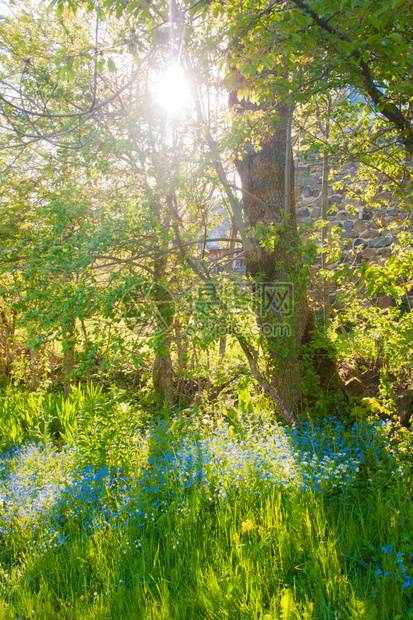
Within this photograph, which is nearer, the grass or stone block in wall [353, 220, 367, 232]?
the grass

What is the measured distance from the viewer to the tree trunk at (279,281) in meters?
3.76

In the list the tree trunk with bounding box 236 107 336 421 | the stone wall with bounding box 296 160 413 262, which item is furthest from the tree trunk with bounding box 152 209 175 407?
the stone wall with bounding box 296 160 413 262

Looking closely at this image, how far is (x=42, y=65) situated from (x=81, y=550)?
4.34 m

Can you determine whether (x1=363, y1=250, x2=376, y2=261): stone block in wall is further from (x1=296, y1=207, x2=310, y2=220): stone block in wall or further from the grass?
the grass

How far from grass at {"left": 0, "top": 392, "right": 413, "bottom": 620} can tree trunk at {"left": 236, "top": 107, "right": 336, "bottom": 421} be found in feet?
1.98

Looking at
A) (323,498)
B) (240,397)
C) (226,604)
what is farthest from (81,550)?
(240,397)

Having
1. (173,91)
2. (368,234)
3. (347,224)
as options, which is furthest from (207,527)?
(347,224)

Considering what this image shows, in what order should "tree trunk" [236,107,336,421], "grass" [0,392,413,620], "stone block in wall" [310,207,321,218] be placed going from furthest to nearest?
"stone block in wall" [310,207,321,218]
"tree trunk" [236,107,336,421]
"grass" [0,392,413,620]

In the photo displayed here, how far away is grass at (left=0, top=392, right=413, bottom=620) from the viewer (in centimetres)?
188

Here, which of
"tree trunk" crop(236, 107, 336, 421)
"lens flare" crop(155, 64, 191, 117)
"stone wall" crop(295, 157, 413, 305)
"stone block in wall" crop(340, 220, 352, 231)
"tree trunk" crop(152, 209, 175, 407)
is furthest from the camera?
"stone block in wall" crop(340, 220, 352, 231)

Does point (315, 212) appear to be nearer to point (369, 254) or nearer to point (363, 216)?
point (363, 216)

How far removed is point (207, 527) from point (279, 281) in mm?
2235

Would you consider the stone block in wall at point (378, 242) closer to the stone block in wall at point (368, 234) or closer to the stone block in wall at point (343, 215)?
the stone block in wall at point (368, 234)

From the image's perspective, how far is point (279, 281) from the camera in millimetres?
3877
